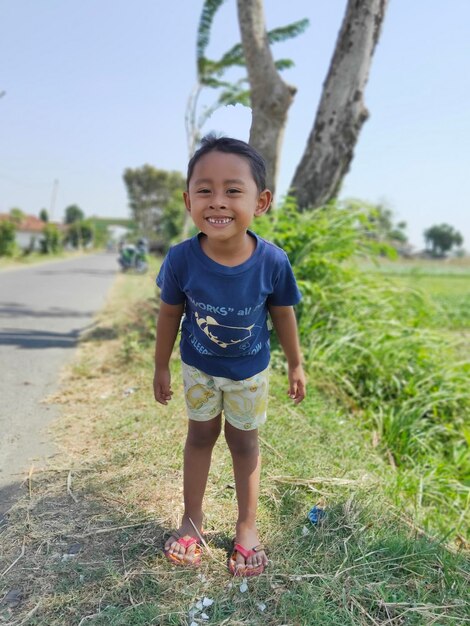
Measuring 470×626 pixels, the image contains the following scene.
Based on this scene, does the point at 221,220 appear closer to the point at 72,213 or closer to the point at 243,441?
the point at 243,441

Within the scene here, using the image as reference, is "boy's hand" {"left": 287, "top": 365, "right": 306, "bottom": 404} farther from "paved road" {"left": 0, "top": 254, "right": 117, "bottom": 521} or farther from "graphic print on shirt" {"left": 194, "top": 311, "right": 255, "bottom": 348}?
"paved road" {"left": 0, "top": 254, "right": 117, "bottom": 521}

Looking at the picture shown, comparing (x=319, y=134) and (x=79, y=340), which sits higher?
(x=319, y=134)

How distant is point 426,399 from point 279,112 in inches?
136

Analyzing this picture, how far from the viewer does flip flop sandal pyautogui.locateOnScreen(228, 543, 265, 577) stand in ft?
6.02

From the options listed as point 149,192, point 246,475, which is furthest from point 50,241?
point 246,475

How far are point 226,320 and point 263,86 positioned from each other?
4.56 meters

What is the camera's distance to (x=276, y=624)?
5.31 feet

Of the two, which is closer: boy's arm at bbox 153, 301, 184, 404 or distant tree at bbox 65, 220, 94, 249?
boy's arm at bbox 153, 301, 184, 404

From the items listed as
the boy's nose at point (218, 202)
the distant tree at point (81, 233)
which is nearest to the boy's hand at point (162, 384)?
the boy's nose at point (218, 202)

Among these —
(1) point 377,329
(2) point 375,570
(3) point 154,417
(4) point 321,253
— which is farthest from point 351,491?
(4) point 321,253

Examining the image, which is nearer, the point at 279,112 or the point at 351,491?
the point at 351,491

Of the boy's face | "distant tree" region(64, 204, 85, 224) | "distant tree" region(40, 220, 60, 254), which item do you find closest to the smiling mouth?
the boy's face

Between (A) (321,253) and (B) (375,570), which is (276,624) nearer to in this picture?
(B) (375,570)

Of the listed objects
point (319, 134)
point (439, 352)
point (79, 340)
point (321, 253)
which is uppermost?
point (319, 134)
